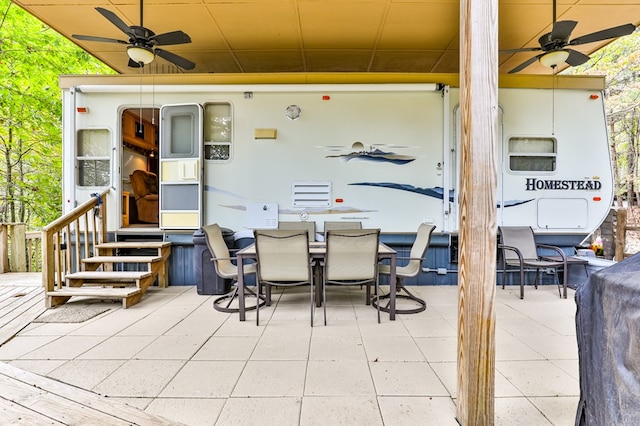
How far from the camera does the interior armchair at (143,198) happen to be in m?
5.95

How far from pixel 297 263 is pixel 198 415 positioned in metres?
1.57

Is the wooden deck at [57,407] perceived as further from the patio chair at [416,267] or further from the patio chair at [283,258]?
the patio chair at [416,267]

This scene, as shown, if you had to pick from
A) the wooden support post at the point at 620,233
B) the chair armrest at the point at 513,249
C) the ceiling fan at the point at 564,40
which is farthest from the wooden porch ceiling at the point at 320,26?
the chair armrest at the point at 513,249

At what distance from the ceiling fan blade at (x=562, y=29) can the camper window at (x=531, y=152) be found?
127 centimetres

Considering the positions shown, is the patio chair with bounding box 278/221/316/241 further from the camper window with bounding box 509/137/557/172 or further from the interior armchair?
the interior armchair

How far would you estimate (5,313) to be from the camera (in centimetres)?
339

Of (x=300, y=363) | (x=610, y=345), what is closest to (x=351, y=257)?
(x=300, y=363)

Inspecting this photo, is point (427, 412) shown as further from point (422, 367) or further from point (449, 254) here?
point (449, 254)

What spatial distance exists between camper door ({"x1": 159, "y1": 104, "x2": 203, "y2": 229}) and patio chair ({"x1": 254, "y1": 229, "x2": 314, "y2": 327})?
170 centimetres

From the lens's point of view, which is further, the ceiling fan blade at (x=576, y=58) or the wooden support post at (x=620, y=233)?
the wooden support post at (x=620, y=233)

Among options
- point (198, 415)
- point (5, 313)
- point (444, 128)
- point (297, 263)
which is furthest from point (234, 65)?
point (198, 415)

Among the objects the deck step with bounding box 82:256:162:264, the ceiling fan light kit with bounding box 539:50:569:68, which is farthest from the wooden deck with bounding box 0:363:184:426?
A: the ceiling fan light kit with bounding box 539:50:569:68

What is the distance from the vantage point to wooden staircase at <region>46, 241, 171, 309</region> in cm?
361

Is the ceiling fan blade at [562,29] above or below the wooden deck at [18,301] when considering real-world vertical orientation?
above
